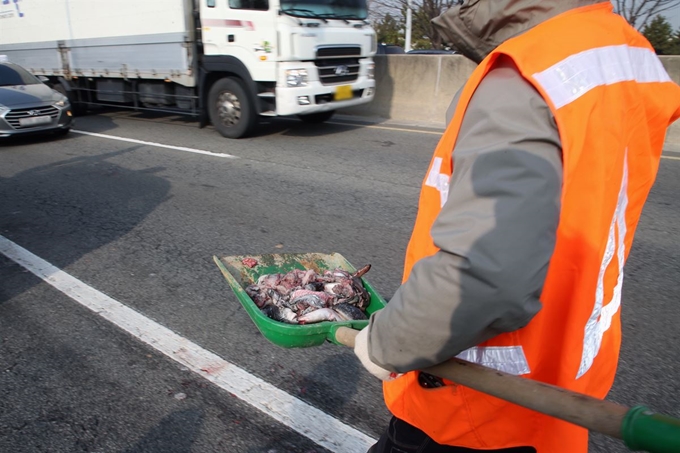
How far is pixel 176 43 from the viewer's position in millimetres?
10242

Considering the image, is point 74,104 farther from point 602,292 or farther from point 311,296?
point 602,292

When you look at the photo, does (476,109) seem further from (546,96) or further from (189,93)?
(189,93)

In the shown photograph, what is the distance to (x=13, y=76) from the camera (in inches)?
401

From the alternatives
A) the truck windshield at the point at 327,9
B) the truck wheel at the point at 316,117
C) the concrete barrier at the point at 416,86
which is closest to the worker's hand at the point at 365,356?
the truck windshield at the point at 327,9

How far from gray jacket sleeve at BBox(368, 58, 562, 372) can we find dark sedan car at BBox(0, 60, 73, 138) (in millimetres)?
10046

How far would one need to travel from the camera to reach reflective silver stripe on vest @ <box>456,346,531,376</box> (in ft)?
3.90

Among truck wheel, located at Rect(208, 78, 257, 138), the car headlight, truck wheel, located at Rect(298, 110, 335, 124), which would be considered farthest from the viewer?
truck wheel, located at Rect(298, 110, 335, 124)

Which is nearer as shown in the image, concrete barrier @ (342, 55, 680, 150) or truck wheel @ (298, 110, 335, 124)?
truck wheel @ (298, 110, 335, 124)

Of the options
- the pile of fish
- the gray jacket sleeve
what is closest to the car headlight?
the pile of fish

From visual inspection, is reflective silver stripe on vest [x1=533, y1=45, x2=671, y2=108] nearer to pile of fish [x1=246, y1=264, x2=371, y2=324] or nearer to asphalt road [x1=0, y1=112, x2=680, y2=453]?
pile of fish [x1=246, y1=264, x2=371, y2=324]

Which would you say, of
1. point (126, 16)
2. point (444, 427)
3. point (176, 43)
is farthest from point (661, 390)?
point (126, 16)

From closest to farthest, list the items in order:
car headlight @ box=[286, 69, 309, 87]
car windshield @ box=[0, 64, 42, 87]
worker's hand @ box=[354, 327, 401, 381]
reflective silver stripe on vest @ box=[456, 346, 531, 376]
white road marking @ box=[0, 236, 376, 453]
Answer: reflective silver stripe on vest @ box=[456, 346, 531, 376], worker's hand @ box=[354, 327, 401, 381], white road marking @ box=[0, 236, 376, 453], car headlight @ box=[286, 69, 309, 87], car windshield @ box=[0, 64, 42, 87]

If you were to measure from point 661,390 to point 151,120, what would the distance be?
12090 millimetres

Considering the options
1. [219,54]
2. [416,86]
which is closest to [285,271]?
[219,54]
